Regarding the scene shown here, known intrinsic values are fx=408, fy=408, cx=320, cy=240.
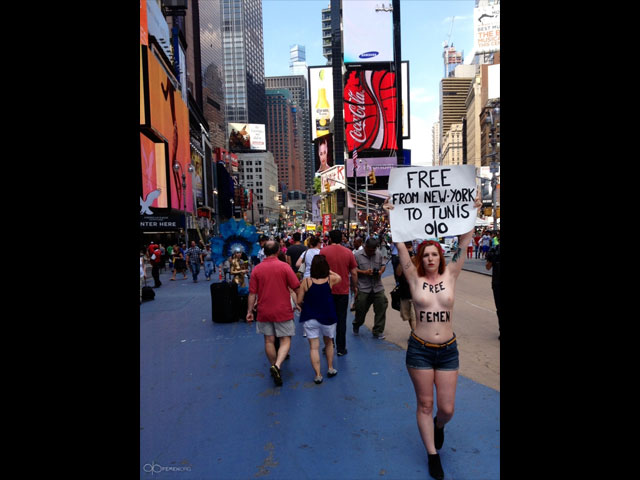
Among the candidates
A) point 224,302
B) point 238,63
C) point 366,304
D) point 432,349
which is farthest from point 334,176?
point 238,63

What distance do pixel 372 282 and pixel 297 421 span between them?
11.3 ft

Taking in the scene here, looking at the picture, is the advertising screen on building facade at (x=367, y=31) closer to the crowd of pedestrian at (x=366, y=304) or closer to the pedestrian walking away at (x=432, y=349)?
the crowd of pedestrian at (x=366, y=304)

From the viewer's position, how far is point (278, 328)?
5332mm

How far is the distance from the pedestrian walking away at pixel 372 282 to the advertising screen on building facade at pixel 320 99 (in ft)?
304

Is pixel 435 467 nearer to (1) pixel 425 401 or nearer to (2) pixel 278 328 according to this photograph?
(1) pixel 425 401

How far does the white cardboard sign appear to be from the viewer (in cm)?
376

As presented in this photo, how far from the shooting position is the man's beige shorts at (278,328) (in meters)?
5.32

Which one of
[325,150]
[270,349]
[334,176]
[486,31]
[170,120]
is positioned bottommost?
[270,349]

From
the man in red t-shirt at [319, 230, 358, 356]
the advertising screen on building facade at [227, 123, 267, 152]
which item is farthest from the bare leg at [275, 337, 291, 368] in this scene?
the advertising screen on building facade at [227, 123, 267, 152]

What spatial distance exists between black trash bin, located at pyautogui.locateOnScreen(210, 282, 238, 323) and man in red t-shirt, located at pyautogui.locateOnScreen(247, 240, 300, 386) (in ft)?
12.8

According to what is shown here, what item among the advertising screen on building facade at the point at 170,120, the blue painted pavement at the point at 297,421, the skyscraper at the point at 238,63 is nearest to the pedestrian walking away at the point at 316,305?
the blue painted pavement at the point at 297,421
